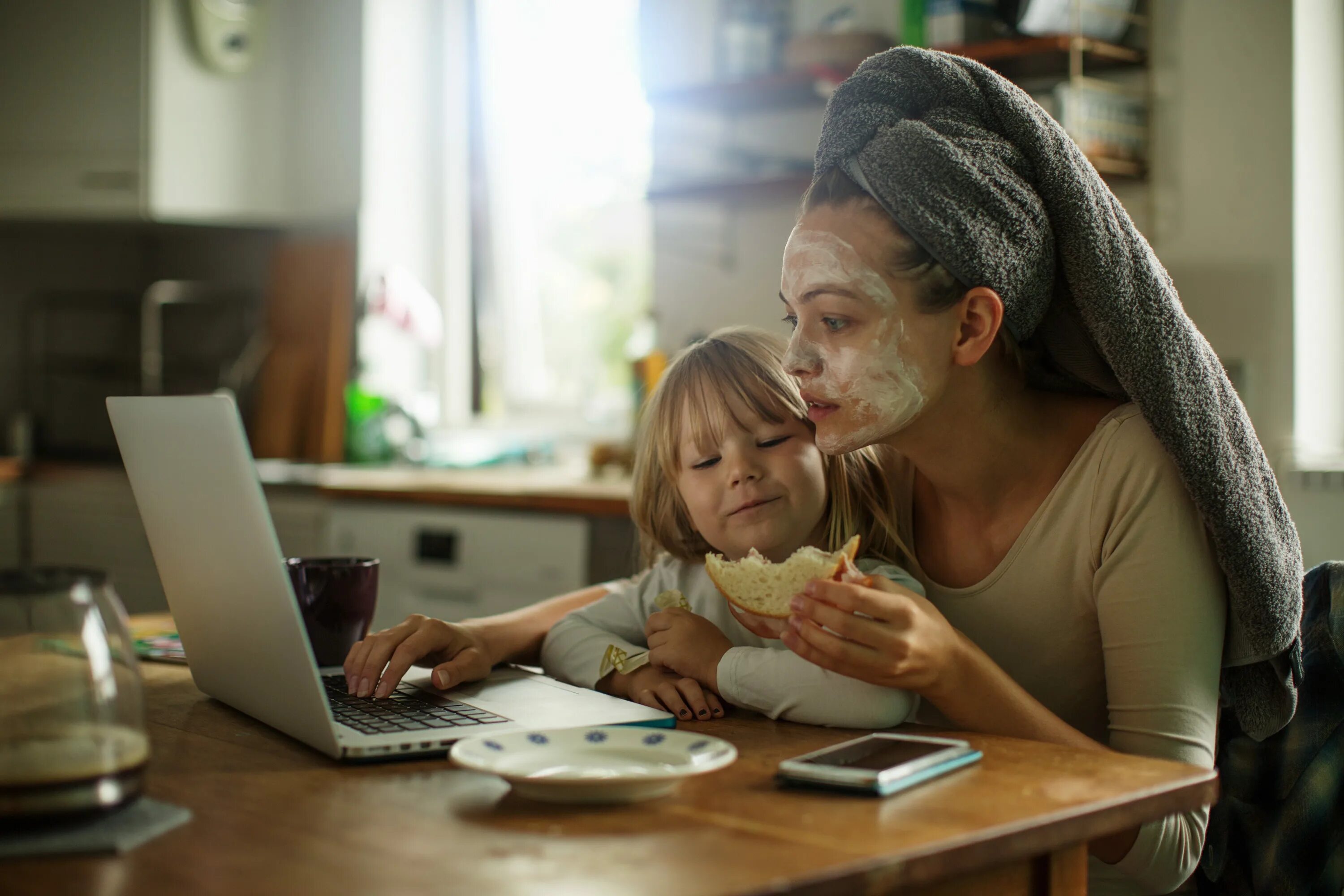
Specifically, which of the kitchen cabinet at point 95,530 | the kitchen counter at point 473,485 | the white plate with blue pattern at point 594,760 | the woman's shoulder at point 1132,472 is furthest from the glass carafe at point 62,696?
the kitchen cabinet at point 95,530

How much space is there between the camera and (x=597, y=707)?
989mm

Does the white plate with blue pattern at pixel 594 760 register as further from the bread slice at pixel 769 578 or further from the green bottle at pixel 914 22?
the green bottle at pixel 914 22

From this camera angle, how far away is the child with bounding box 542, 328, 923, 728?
4.01ft

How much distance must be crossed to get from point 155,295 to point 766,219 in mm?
2124

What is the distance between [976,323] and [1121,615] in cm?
30

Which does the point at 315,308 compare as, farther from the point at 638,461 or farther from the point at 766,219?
the point at 638,461

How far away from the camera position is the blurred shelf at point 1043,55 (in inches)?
92.5

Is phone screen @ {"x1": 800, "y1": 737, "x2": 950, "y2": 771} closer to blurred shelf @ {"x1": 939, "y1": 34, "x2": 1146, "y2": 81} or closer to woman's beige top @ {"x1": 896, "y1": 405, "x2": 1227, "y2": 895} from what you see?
woman's beige top @ {"x1": 896, "y1": 405, "x2": 1227, "y2": 895}

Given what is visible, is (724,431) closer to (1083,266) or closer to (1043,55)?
(1083,266)

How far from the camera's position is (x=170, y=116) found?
140 inches

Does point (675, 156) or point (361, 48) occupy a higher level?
point (361, 48)

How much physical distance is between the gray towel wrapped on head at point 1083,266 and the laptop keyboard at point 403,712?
23.3 inches

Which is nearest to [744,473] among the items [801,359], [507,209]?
[801,359]

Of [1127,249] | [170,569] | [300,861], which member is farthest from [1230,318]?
[300,861]
